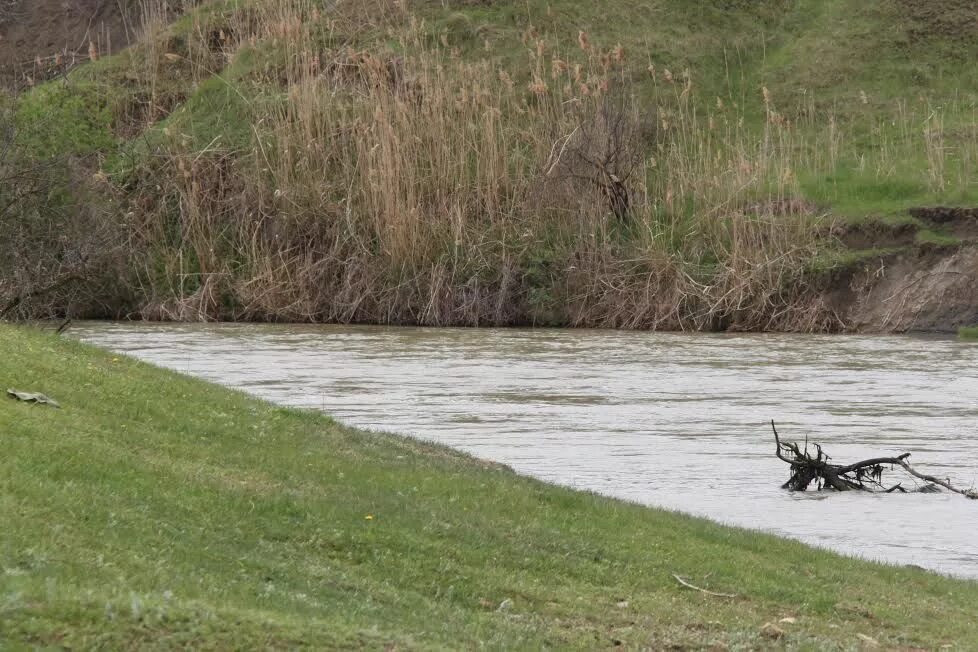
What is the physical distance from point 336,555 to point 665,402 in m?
14.8

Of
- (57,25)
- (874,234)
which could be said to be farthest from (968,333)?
(57,25)

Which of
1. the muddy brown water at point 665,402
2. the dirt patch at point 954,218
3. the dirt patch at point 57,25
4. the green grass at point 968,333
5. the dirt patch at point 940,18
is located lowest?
the green grass at point 968,333

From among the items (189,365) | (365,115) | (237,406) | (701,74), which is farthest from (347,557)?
(701,74)

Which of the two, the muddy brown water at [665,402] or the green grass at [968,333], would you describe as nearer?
the muddy brown water at [665,402]

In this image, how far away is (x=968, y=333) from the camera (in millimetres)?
33969

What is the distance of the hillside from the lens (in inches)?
1374

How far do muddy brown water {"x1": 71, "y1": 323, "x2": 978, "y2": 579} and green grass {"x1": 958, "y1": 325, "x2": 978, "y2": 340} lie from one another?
0.52m

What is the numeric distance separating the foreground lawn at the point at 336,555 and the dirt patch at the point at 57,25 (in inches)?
1721

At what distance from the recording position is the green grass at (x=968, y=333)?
33.8 m

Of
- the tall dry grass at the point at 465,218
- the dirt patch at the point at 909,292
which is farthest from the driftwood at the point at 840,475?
the dirt patch at the point at 909,292

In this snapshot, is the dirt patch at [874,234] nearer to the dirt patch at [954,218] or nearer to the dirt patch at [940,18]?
the dirt patch at [954,218]

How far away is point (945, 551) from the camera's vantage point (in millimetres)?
15000

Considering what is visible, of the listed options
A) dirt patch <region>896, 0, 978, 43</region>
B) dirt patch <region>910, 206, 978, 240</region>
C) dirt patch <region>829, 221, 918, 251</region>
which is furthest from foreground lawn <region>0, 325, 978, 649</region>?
dirt patch <region>896, 0, 978, 43</region>

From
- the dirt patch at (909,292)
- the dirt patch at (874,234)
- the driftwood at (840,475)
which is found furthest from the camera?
the dirt patch at (874,234)
